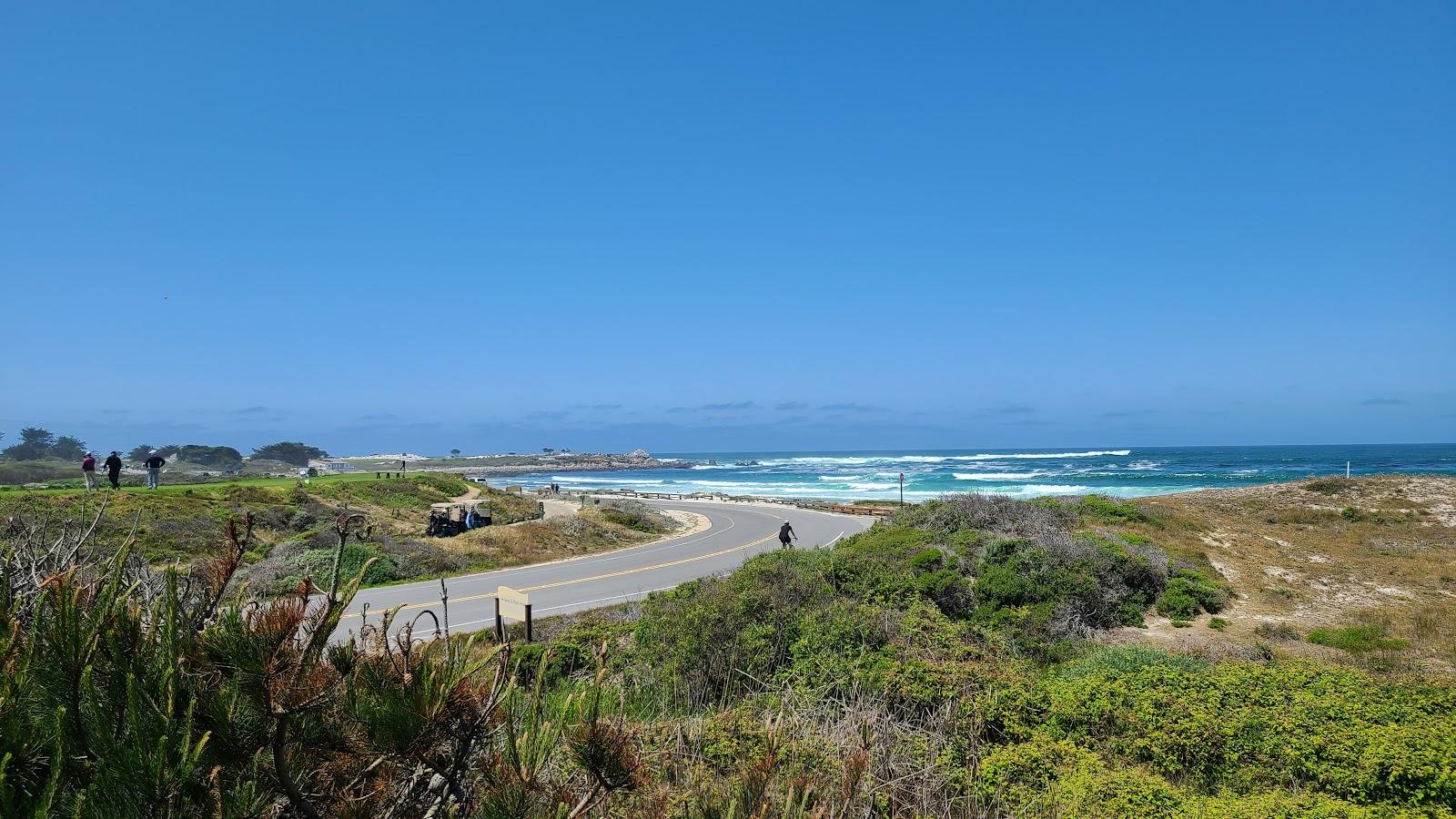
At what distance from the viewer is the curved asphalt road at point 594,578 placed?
14969mm

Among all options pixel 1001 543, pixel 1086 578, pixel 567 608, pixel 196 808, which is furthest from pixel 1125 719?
pixel 567 608

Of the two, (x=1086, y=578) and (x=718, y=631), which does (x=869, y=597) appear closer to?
(x=718, y=631)

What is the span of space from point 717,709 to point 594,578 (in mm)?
14144

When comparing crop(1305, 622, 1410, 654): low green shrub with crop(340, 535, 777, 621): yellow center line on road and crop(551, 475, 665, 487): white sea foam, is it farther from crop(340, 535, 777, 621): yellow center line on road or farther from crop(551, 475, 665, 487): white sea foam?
crop(551, 475, 665, 487): white sea foam

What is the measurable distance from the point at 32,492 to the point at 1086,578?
26.8 meters

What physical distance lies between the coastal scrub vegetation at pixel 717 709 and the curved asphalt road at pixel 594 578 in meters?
3.95

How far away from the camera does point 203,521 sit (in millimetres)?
21469

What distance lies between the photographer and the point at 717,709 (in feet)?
20.9

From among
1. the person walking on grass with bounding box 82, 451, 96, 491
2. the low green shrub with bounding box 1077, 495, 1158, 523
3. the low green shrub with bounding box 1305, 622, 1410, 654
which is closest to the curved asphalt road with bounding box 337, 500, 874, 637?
the person walking on grass with bounding box 82, 451, 96, 491

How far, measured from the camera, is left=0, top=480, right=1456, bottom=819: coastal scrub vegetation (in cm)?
163

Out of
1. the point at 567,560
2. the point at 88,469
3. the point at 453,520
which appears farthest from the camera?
the point at 453,520

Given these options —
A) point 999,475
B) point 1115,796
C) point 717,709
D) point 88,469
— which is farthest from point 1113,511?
point 999,475

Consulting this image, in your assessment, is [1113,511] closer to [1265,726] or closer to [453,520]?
[1265,726]

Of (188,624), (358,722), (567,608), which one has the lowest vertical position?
(567,608)
